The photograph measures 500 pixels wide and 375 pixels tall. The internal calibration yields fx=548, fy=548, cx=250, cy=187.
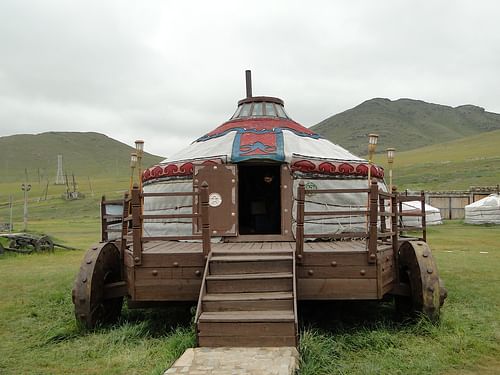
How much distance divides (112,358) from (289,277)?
5.59 ft

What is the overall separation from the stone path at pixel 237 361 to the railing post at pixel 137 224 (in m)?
1.27


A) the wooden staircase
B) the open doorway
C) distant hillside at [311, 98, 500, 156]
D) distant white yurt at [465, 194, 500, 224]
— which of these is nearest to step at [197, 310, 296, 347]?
the wooden staircase

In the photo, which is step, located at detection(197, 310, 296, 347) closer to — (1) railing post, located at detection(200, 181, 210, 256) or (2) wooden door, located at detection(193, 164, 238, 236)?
(1) railing post, located at detection(200, 181, 210, 256)

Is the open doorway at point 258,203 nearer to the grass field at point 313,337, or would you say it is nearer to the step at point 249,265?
the grass field at point 313,337

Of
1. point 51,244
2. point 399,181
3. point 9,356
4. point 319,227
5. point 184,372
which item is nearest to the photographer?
point 184,372

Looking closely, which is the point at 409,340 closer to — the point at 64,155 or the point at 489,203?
the point at 489,203

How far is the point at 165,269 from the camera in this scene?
535 centimetres

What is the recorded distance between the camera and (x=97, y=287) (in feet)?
18.8

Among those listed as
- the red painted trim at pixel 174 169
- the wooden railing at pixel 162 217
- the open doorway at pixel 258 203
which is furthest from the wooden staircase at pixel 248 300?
the open doorway at pixel 258 203

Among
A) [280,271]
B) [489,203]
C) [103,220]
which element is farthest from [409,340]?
[489,203]

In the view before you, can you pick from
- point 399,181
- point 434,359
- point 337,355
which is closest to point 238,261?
point 337,355

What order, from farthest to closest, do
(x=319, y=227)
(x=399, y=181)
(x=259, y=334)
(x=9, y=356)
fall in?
(x=399, y=181) < (x=319, y=227) < (x=9, y=356) < (x=259, y=334)

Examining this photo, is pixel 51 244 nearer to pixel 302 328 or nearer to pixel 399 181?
pixel 302 328

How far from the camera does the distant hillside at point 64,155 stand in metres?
91.6
